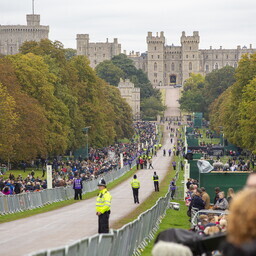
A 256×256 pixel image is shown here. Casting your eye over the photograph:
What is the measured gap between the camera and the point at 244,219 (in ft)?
19.3

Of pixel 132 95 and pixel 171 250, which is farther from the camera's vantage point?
pixel 132 95

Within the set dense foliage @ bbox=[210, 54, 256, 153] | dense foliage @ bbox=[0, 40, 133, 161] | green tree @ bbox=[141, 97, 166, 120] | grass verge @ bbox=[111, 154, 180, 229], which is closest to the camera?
grass verge @ bbox=[111, 154, 180, 229]

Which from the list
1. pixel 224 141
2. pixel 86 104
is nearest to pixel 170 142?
pixel 224 141

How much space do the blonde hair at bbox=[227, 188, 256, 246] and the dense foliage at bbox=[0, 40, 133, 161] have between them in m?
44.0

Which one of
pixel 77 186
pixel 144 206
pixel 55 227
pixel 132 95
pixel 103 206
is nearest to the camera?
pixel 103 206

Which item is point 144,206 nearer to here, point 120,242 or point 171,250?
point 120,242

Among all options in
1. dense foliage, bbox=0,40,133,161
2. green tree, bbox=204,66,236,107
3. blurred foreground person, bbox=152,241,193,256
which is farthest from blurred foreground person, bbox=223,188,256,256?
green tree, bbox=204,66,236,107

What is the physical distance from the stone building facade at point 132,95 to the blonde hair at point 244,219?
555 ft

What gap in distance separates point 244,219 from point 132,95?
172529 mm

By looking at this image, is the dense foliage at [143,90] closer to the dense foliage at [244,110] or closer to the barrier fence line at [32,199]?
the dense foliage at [244,110]

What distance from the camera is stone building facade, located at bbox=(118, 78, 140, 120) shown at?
176 metres

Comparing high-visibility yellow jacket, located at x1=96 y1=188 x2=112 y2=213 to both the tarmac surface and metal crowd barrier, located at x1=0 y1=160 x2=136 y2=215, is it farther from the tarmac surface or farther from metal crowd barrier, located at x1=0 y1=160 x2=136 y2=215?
metal crowd barrier, located at x1=0 y1=160 x2=136 y2=215

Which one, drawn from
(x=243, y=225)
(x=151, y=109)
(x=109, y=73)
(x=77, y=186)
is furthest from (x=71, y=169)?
(x=109, y=73)

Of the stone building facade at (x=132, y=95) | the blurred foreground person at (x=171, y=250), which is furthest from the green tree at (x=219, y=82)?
the blurred foreground person at (x=171, y=250)
